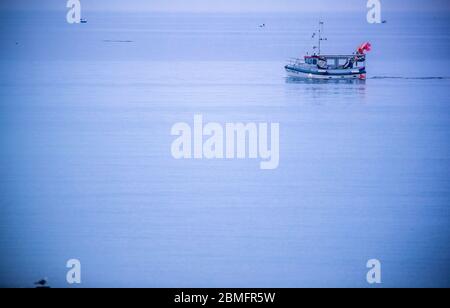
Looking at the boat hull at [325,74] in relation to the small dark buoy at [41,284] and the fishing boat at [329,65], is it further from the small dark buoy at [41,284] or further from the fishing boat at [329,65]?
the small dark buoy at [41,284]

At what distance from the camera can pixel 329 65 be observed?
4609 millimetres

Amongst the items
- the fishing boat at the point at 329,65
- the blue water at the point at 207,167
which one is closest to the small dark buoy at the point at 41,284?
the blue water at the point at 207,167

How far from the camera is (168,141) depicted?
12.8ft

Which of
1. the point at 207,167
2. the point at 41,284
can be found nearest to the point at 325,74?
the point at 207,167

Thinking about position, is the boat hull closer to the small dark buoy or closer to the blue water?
the blue water

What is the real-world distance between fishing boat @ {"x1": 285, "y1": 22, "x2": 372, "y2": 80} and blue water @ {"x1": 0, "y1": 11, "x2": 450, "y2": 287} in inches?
2.7

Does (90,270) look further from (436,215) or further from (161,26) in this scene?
(436,215)

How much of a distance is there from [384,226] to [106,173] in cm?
128

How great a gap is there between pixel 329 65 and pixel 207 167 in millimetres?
1091

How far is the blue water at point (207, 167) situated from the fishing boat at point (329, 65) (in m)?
0.07

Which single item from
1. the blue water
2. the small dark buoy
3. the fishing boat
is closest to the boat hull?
the fishing boat

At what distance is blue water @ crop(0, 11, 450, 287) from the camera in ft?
12.4

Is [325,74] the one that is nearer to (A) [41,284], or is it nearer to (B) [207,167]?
(B) [207,167]
